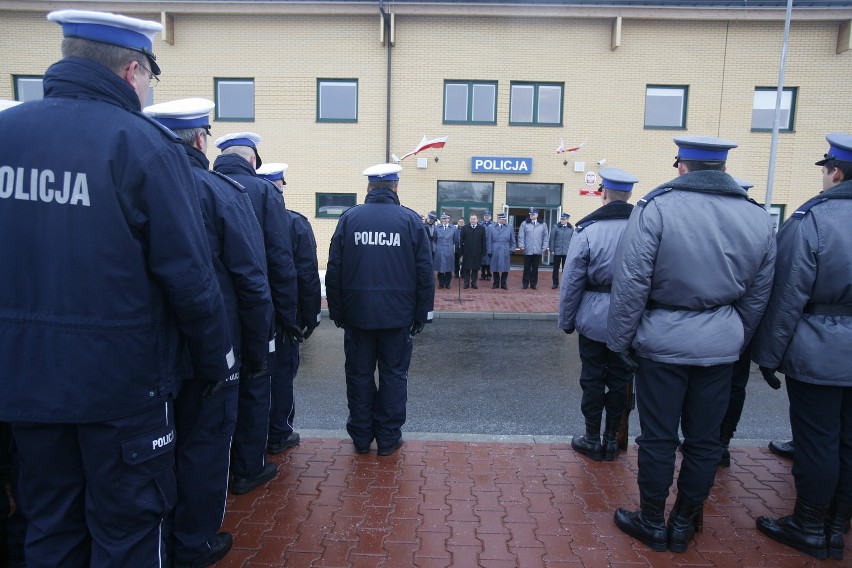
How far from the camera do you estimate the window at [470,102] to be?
1675cm

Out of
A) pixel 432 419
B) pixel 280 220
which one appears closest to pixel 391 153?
pixel 432 419

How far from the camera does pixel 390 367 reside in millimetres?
4285

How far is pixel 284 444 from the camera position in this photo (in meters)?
4.31

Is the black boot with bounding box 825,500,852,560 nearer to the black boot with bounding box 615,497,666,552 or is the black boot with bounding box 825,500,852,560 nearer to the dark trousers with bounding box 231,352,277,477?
the black boot with bounding box 615,497,666,552

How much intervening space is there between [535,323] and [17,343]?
31.7ft

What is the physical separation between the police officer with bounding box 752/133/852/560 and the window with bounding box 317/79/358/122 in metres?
15.0

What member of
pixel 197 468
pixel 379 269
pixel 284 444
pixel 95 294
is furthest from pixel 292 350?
pixel 95 294

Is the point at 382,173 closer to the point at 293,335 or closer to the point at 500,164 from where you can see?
the point at 293,335

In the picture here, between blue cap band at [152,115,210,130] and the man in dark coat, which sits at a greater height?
blue cap band at [152,115,210,130]

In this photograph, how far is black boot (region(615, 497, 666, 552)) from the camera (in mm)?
3062

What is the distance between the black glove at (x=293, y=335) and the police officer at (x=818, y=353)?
283 centimetres

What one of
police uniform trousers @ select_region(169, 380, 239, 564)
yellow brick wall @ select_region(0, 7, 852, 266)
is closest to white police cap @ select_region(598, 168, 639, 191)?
police uniform trousers @ select_region(169, 380, 239, 564)

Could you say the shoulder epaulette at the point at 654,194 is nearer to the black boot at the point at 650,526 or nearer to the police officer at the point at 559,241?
A: the black boot at the point at 650,526

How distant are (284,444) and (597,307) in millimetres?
2496
